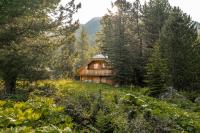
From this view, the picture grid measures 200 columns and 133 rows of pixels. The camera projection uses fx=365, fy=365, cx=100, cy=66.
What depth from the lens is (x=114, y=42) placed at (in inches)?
1949

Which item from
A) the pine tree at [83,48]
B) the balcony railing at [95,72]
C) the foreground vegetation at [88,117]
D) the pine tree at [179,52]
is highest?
the pine tree at [83,48]

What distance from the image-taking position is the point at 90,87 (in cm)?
3384

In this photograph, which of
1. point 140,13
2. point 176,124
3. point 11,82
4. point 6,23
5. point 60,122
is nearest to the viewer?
point 60,122

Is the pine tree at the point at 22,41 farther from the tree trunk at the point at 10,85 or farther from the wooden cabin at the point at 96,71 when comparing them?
the wooden cabin at the point at 96,71

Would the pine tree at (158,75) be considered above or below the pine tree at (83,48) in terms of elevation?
below

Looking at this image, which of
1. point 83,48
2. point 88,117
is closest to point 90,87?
point 88,117

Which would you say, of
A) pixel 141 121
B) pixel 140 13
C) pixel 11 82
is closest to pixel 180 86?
pixel 11 82

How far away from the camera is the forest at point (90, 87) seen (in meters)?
9.48

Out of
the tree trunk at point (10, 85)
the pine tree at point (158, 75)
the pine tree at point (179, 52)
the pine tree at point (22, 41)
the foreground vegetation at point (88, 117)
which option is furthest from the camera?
the pine tree at point (179, 52)

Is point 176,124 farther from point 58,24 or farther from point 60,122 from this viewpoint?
point 58,24

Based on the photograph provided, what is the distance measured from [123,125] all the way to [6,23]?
17461mm

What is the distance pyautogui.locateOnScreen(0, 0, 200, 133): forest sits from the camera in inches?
373

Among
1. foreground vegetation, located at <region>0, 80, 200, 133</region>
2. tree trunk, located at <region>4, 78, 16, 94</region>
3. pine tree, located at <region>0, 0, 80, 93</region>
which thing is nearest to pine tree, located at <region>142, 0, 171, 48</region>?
pine tree, located at <region>0, 0, 80, 93</region>

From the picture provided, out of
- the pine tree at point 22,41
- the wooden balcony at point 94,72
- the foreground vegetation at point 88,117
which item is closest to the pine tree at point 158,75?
the pine tree at point 22,41
